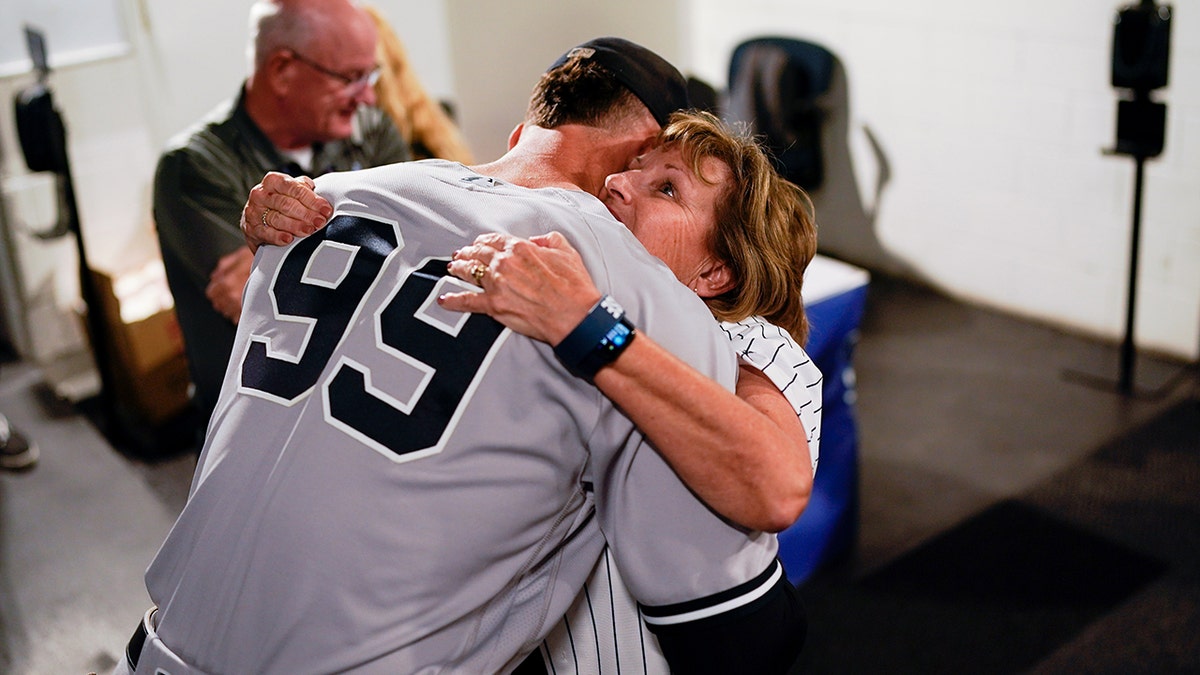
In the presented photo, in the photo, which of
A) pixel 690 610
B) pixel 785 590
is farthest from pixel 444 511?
pixel 785 590

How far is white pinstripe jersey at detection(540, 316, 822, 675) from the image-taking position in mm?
1327

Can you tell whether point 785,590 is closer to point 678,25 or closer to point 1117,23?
point 678,25

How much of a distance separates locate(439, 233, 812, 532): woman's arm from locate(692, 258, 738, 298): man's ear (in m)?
0.33

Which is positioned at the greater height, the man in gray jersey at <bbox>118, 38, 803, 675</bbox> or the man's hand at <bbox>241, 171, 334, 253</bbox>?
the man's hand at <bbox>241, 171, 334, 253</bbox>

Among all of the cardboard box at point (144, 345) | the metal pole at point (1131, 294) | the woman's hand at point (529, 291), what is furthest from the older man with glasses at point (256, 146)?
the metal pole at point (1131, 294)

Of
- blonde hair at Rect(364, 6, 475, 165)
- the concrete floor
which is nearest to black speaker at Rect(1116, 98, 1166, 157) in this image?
the concrete floor

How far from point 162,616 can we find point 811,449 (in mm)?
787

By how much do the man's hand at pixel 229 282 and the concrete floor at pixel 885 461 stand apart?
1.14m

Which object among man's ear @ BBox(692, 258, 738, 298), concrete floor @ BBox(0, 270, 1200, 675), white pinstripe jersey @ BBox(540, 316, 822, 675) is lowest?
concrete floor @ BBox(0, 270, 1200, 675)

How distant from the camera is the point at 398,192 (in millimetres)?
1267

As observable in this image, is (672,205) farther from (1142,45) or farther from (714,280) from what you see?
(1142,45)

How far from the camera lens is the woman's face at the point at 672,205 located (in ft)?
4.60

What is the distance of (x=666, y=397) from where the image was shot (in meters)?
1.09

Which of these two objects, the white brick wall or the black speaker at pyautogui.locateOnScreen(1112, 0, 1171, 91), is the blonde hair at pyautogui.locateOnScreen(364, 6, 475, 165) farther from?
the black speaker at pyautogui.locateOnScreen(1112, 0, 1171, 91)
